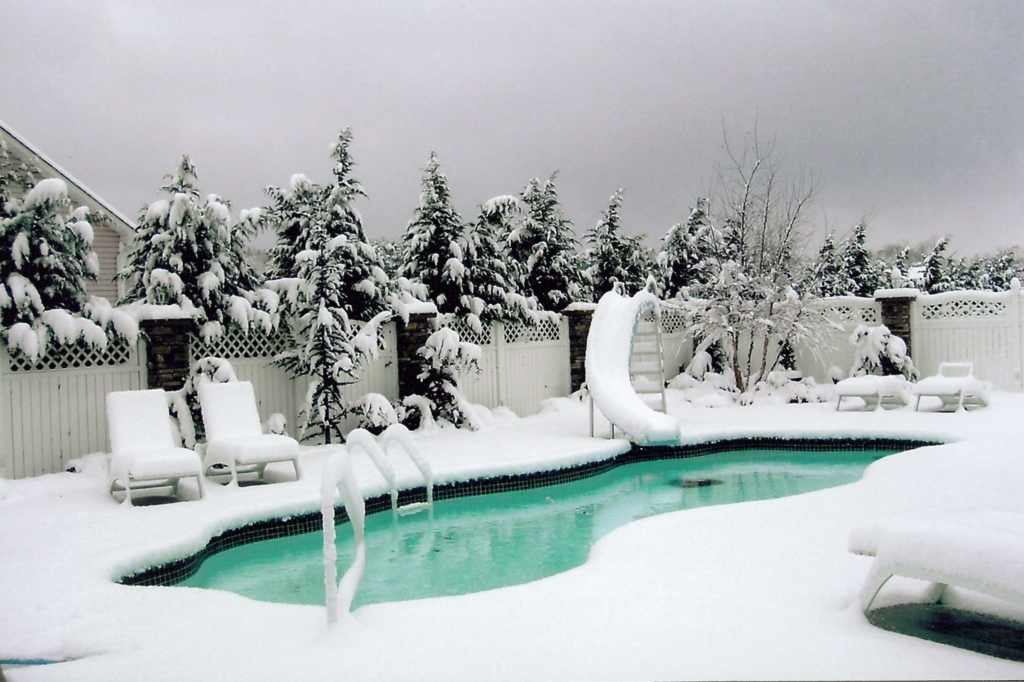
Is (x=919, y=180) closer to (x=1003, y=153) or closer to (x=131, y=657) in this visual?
(x=1003, y=153)

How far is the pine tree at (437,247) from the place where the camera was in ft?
34.9

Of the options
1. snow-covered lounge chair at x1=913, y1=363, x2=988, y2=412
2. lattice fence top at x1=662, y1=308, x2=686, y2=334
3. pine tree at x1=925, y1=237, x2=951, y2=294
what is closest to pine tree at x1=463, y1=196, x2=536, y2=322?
lattice fence top at x1=662, y1=308, x2=686, y2=334

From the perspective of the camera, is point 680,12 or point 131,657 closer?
point 131,657

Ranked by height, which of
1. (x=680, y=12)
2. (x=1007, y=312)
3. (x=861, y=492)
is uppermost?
(x=680, y=12)

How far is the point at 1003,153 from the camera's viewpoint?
4.59 meters

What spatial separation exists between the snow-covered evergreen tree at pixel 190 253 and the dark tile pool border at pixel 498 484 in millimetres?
3195

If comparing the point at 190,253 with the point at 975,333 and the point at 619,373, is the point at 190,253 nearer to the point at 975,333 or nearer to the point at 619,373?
the point at 619,373

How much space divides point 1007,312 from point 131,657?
13.4m

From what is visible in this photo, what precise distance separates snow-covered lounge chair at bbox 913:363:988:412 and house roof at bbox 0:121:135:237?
10.6 m

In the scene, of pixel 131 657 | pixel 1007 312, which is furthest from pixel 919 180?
pixel 1007 312

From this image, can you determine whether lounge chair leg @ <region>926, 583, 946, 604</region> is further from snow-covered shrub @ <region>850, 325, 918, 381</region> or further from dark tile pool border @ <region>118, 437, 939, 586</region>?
snow-covered shrub @ <region>850, 325, 918, 381</region>

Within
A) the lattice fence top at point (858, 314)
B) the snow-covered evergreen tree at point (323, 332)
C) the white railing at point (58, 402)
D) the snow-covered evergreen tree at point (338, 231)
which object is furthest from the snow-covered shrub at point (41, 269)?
the lattice fence top at point (858, 314)

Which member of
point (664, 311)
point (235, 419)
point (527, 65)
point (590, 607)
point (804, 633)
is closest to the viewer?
point (804, 633)

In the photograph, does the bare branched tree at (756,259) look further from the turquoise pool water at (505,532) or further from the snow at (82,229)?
the snow at (82,229)
